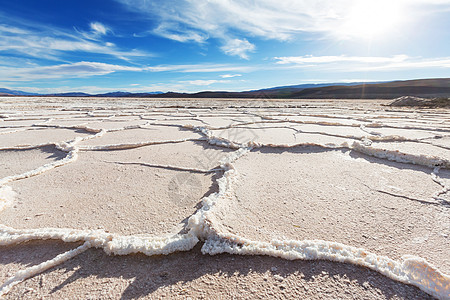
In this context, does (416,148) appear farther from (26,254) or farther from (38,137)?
(38,137)

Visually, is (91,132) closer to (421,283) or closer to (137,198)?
(137,198)

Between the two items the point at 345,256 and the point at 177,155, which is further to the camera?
the point at 177,155

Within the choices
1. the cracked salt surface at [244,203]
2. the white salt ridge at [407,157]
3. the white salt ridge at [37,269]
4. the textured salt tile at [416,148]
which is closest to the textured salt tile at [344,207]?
the cracked salt surface at [244,203]

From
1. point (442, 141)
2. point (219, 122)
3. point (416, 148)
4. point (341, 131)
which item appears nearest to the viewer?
point (416, 148)

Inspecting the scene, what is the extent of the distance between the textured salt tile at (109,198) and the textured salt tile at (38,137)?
59.7 inches

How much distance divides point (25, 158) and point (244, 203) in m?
2.57

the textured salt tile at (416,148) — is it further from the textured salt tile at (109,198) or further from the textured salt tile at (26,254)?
the textured salt tile at (26,254)

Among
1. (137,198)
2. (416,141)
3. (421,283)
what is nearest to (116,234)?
(137,198)

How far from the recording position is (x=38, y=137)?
3480 millimetres

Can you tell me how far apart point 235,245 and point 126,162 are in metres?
1.65

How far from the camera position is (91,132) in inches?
156

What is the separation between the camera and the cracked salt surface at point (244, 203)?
1062mm

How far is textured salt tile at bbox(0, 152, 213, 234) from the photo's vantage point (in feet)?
4.31

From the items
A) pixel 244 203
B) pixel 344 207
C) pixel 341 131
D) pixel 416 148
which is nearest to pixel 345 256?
pixel 344 207
